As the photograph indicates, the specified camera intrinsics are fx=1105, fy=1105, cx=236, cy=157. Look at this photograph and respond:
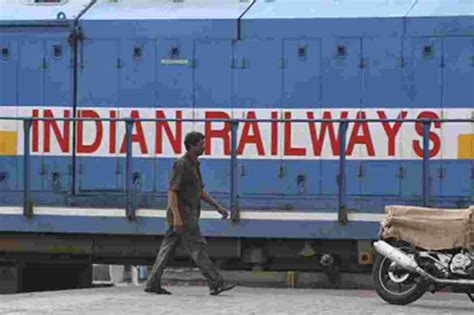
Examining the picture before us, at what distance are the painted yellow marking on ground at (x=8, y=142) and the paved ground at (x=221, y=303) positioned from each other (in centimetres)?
224

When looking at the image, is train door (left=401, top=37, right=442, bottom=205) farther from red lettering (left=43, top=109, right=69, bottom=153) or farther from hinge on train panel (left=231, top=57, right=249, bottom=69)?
red lettering (left=43, top=109, right=69, bottom=153)

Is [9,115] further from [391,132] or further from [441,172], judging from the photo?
[441,172]

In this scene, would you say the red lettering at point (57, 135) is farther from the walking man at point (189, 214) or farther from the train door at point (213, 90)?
the walking man at point (189, 214)

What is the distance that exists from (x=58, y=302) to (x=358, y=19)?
15.4 ft

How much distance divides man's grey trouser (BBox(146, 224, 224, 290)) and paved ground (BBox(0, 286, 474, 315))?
0.22m

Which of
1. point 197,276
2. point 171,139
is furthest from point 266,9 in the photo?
point 197,276

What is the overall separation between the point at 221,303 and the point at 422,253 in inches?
76.0

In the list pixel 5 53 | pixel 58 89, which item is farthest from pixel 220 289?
pixel 5 53

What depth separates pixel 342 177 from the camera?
11656mm

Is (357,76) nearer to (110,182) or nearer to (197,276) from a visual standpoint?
(110,182)

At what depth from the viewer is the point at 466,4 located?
475 inches

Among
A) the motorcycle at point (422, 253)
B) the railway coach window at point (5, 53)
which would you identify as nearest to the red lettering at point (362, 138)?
the motorcycle at point (422, 253)

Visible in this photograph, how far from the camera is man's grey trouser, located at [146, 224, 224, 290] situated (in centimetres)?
1077

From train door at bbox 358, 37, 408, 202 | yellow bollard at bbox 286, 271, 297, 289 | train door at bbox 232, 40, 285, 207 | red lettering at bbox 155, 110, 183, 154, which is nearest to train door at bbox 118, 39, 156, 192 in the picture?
red lettering at bbox 155, 110, 183, 154
